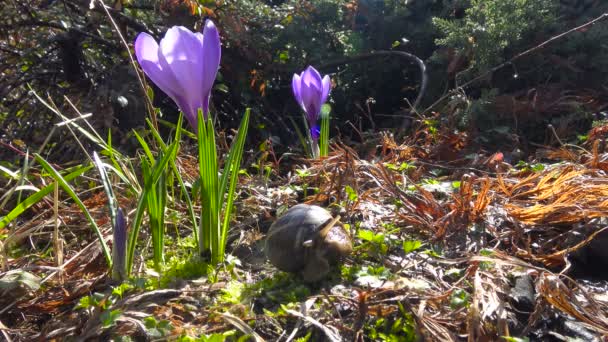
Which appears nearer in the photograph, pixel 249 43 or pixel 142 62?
pixel 142 62

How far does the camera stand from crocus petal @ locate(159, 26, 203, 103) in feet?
4.04

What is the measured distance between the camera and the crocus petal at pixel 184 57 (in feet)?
4.04

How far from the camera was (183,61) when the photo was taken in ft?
4.12

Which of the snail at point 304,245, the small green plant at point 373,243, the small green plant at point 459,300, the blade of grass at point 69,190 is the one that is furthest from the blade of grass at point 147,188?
the small green plant at point 459,300

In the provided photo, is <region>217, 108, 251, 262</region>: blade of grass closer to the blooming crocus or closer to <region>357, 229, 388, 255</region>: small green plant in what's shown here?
the blooming crocus

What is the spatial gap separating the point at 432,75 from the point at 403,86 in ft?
0.90

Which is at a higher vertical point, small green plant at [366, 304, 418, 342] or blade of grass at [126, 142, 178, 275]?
blade of grass at [126, 142, 178, 275]

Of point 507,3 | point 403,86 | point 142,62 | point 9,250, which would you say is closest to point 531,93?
point 507,3

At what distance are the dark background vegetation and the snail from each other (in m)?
1.45

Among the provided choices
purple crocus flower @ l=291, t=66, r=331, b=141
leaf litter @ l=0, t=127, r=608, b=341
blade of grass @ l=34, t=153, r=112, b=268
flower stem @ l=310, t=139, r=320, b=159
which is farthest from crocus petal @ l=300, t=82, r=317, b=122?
blade of grass @ l=34, t=153, r=112, b=268

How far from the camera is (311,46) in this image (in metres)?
3.33

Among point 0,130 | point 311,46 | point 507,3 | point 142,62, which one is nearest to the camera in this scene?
point 142,62

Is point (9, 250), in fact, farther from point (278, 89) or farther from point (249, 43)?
point (278, 89)

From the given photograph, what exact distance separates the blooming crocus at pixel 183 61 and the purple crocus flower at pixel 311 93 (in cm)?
106
